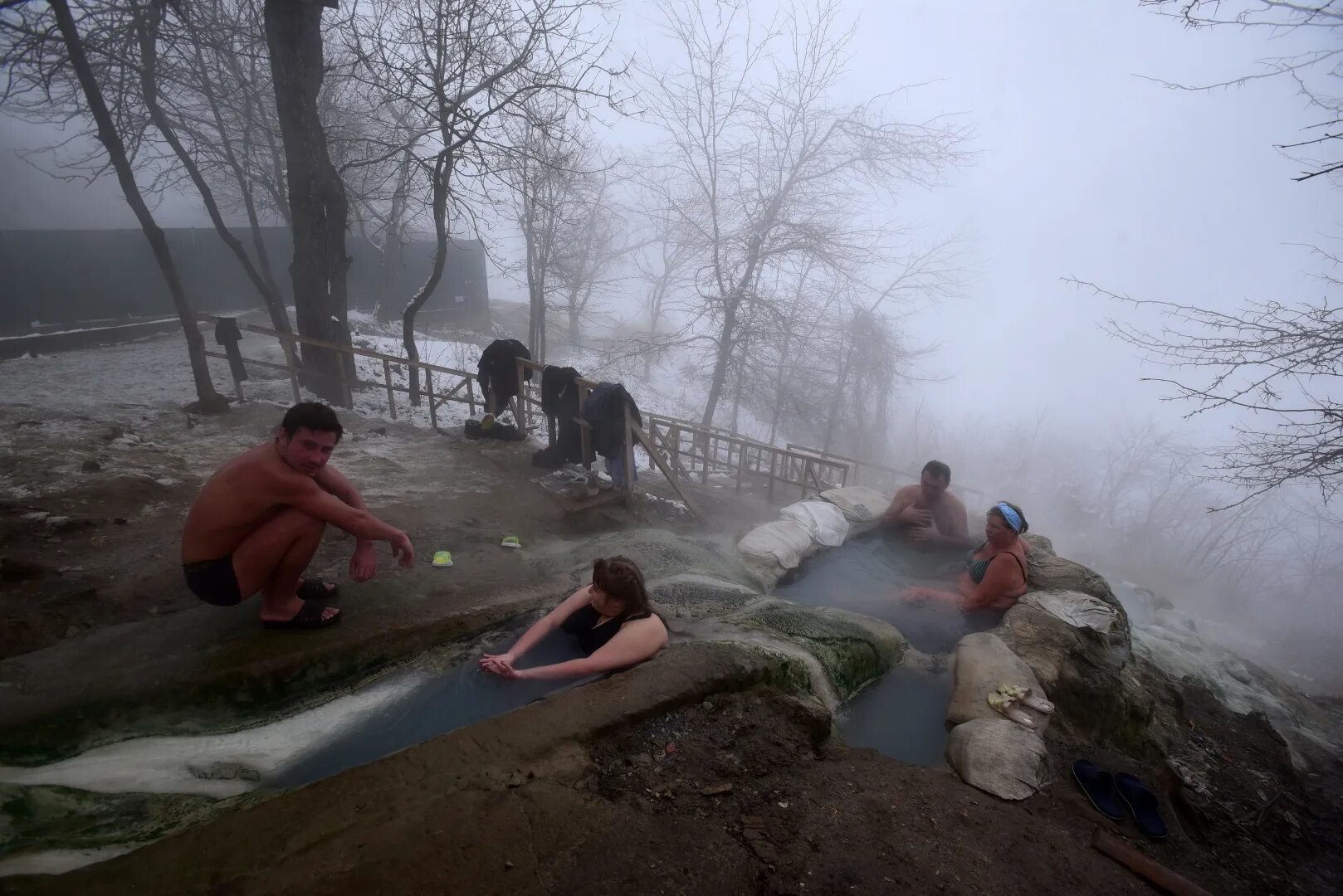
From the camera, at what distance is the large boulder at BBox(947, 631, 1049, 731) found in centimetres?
329

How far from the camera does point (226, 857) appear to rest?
1.76m

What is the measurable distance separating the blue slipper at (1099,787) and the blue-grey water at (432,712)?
98.2 inches

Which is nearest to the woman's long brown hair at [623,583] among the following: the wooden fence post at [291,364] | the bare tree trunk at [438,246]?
the bare tree trunk at [438,246]

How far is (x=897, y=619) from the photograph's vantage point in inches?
186

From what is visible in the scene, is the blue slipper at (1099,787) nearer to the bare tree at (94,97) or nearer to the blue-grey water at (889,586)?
the blue-grey water at (889,586)

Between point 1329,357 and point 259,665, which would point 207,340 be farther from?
point 1329,357

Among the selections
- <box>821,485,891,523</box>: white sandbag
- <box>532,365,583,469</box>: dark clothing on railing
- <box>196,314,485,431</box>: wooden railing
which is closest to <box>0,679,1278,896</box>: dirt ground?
<box>821,485,891,523</box>: white sandbag

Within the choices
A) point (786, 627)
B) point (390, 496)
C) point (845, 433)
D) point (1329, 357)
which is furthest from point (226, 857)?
point (845, 433)

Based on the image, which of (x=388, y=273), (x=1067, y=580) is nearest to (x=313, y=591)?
(x=1067, y=580)

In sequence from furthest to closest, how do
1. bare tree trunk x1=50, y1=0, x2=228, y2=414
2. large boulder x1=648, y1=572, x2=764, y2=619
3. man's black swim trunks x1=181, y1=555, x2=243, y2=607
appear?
1. bare tree trunk x1=50, y1=0, x2=228, y2=414
2. large boulder x1=648, y1=572, x2=764, y2=619
3. man's black swim trunks x1=181, y1=555, x2=243, y2=607

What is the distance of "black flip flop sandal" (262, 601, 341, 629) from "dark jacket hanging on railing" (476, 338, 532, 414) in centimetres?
435

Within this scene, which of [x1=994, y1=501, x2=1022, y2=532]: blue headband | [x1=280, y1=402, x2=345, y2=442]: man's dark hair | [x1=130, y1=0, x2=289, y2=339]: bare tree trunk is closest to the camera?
[x1=280, y1=402, x2=345, y2=442]: man's dark hair

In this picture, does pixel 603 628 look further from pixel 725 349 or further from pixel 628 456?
pixel 725 349

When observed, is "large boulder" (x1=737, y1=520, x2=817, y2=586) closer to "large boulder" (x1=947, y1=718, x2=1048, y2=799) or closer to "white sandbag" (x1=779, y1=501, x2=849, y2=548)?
Result: "white sandbag" (x1=779, y1=501, x2=849, y2=548)
